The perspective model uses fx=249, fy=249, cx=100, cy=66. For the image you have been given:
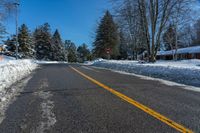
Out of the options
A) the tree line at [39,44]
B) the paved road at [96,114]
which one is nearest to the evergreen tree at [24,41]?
the tree line at [39,44]

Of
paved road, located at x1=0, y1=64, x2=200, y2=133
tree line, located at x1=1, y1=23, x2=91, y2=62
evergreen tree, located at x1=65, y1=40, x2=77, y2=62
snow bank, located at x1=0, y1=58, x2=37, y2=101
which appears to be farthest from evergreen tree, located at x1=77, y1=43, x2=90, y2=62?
paved road, located at x1=0, y1=64, x2=200, y2=133

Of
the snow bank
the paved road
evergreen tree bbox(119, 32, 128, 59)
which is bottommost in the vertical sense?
the paved road

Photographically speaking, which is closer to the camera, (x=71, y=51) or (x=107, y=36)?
(x=107, y=36)

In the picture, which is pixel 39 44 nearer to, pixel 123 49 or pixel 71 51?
pixel 123 49

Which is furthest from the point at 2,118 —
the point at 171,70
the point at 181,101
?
the point at 171,70

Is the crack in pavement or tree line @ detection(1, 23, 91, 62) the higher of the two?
tree line @ detection(1, 23, 91, 62)

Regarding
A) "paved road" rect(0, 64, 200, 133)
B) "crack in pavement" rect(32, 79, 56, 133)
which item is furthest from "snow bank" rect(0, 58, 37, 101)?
"paved road" rect(0, 64, 200, 133)

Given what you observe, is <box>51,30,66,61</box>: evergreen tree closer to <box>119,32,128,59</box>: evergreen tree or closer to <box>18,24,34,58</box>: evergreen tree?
<box>18,24,34,58</box>: evergreen tree

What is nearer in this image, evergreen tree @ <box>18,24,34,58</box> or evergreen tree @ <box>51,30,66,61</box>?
evergreen tree @ <box>18,24,34,58</box>

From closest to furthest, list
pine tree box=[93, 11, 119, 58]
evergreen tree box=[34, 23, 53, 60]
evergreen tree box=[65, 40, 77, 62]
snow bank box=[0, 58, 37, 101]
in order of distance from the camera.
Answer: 1. snow bank box=[0, 58, 37, 101]
2. pine tree box=[93, 11, 119, 58]
3. evergreen tree box=[34, 23, 53, 60]
4. evergreen tree box=[65, 40, 77, 62]

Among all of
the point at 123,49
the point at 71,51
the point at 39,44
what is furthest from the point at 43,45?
the point at 71,51

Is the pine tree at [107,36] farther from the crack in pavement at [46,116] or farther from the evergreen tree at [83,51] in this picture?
the evergreen tree at [83,51]

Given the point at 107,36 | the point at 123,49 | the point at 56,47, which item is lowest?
the point at 123,49

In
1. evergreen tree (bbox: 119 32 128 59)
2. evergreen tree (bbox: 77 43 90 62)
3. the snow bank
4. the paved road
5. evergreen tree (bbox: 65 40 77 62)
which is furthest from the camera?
evergreen tree (bbox: 77 43 90 62)
